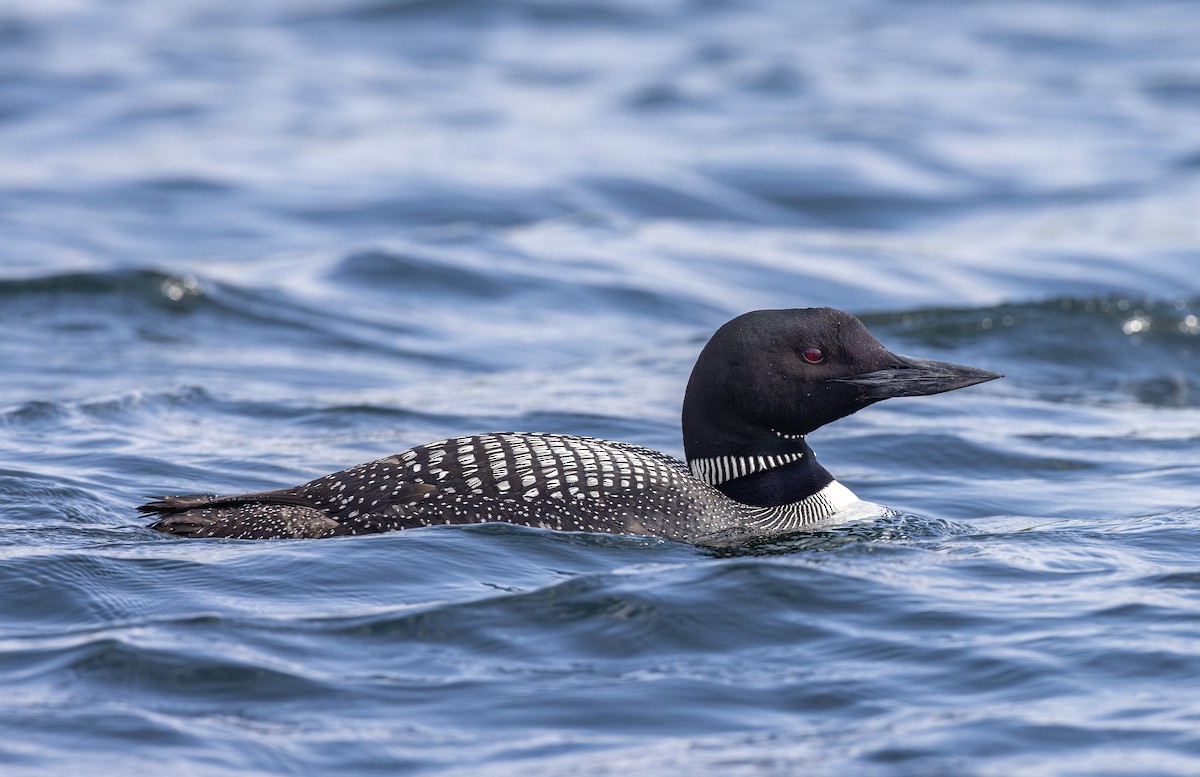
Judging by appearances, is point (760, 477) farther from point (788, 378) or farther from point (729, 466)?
point (788, 378)

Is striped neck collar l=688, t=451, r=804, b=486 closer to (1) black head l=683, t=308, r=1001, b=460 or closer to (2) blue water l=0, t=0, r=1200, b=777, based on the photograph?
(1) black head l=683, t=308, r=1001, b=460

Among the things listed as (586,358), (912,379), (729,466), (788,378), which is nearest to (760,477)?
(729,466)

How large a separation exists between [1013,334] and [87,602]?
21.6ft

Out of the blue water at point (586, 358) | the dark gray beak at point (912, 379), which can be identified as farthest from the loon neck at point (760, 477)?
the dark gray beak at point (912, 379)

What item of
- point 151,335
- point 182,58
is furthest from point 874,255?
point 182,58

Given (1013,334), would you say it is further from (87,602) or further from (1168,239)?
(87,602)

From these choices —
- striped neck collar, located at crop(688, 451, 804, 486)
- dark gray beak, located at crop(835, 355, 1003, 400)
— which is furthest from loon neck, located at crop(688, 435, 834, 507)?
dark gray beak, located at crop(835, 355, 1003, 400)

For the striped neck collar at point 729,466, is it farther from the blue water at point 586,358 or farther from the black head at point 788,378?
the blue water at point 586,358

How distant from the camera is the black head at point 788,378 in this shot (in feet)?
18.6

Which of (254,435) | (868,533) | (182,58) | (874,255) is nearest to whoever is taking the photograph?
(868,533)

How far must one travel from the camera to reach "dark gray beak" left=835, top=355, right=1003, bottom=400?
5734mm

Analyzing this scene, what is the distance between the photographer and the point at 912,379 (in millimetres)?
5758

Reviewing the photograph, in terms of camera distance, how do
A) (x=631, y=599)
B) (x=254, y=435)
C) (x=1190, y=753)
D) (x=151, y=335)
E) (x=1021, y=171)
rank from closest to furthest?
1. (x=1190, y=753)
2. (x=631, y=599)
3. (x=254, y=435)
4. (x=151, y=335)
5. (x=1021, y=171)

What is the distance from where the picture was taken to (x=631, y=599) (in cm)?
494
